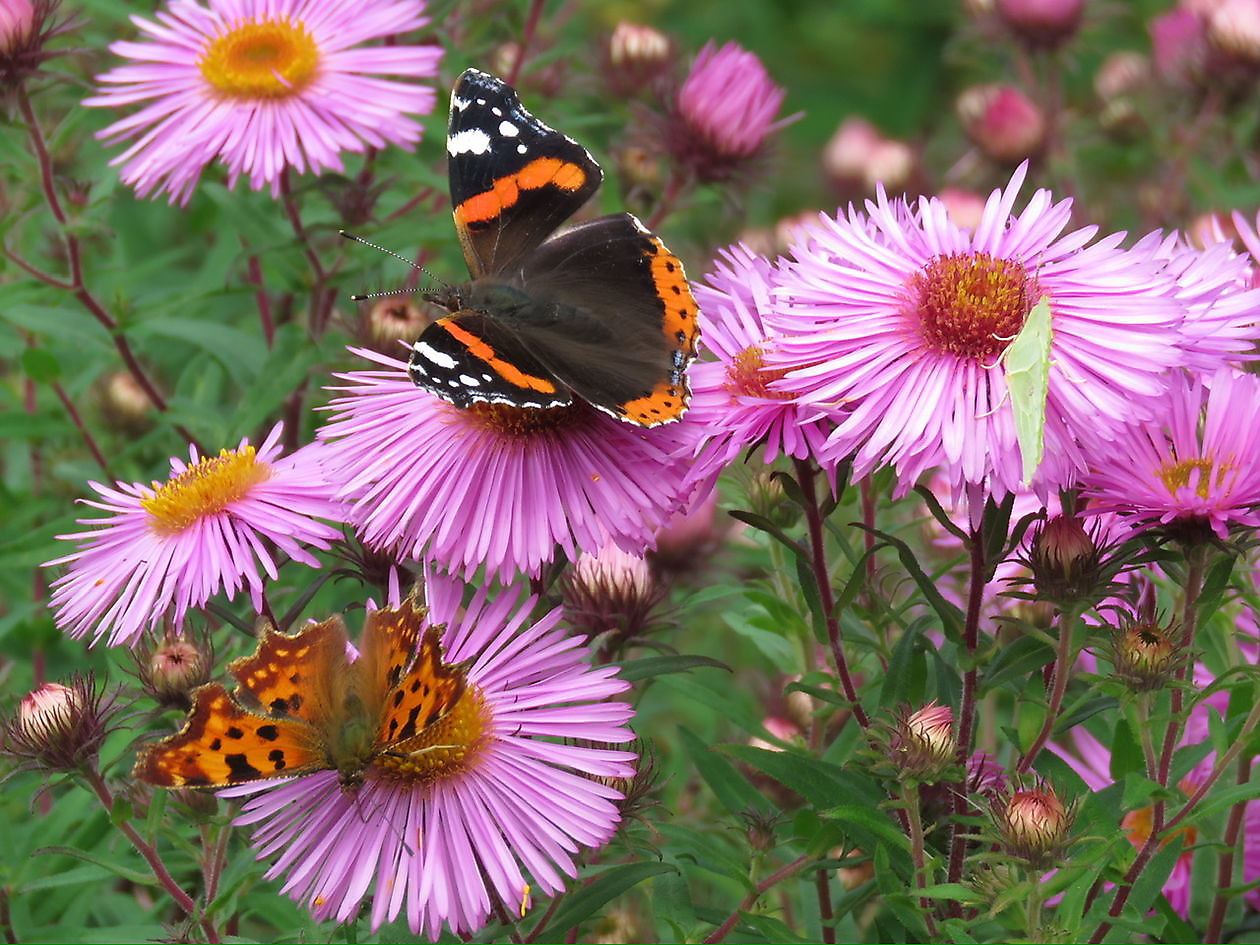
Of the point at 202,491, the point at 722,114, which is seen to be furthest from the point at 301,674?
the point at 722,114

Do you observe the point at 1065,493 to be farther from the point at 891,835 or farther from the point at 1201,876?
the point at 1201,876

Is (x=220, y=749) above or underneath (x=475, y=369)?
underneath

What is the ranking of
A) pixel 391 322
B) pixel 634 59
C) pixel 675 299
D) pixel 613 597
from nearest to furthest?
pixel 675 299 → pixel 613 597 → pixel 391 322 → pixel 634 59

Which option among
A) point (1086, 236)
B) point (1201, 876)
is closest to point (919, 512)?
point (1201, 876)

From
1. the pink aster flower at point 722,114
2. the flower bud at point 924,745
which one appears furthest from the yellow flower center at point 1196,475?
the pink aster flower at point 722,114

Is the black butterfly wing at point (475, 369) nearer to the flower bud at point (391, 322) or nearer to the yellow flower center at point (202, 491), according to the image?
the yellow flower center at point (202, 491)

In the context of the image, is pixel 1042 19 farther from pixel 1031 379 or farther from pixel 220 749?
pixel 220 749
